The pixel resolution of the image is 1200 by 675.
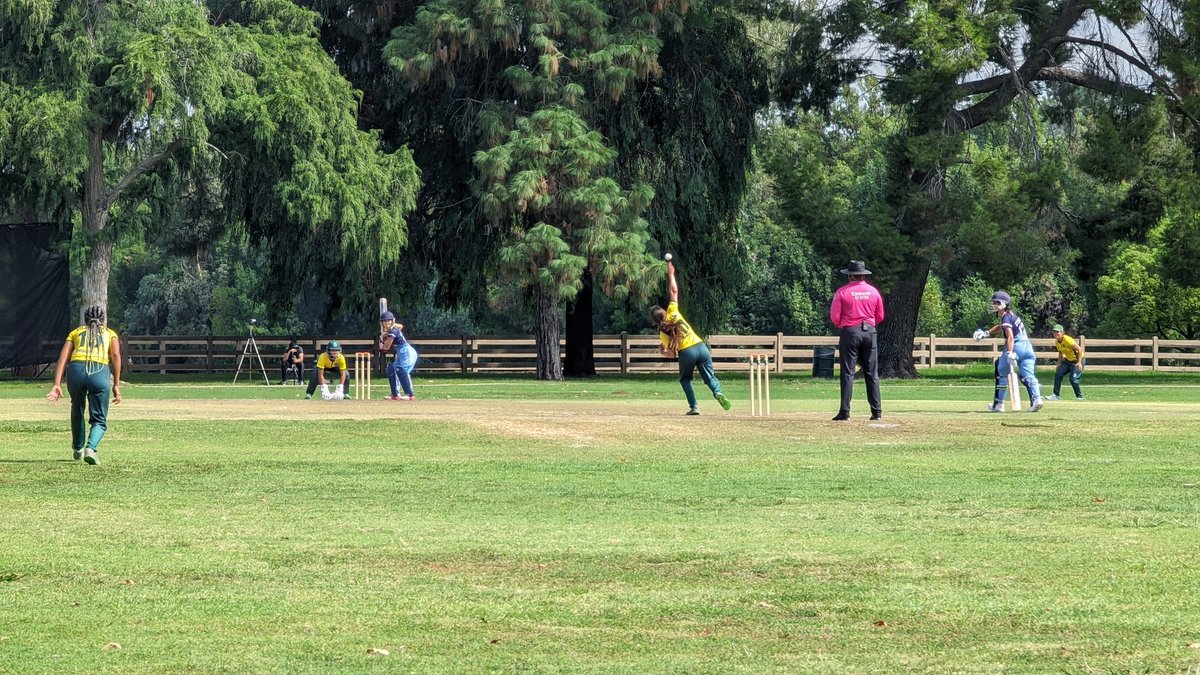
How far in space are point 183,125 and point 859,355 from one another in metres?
24.8

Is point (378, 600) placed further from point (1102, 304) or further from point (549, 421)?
point (1102, 304)

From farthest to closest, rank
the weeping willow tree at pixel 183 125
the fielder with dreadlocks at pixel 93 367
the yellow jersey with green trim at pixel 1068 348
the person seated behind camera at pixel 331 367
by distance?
the weeping willow tree at pixel 183 125 < the yellow jersey with green trim at pixel 1068 348 < the person seated behind camera at pixel 331 367 < the fielder with dreadlocks at pixel 93 367

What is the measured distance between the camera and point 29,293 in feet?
165

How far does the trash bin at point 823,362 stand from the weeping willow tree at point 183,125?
530 inches

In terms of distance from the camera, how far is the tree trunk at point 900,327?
4934 cm

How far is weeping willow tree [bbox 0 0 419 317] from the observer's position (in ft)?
142

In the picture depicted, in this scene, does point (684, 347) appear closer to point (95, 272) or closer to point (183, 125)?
point (183, 125)

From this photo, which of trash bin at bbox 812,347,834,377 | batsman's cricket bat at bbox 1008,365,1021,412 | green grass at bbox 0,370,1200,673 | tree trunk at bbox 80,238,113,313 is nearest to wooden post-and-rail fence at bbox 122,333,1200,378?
trash bin at bbox 812,347,834,377

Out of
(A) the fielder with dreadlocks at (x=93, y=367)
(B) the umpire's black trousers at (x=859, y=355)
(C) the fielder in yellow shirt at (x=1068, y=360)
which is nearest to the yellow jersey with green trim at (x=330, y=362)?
(B) the umpire's black trousers at (x=859, y=355)

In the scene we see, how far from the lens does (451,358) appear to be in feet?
203

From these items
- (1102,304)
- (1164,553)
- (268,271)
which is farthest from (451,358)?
(1164,553)

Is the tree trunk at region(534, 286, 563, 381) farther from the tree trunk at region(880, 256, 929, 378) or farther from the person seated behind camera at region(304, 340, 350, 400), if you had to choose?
the person seated behind camera at region(304, 340, 350, 400)

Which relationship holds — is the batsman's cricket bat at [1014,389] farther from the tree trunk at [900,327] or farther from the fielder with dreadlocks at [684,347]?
the tree trunk at [900,327]

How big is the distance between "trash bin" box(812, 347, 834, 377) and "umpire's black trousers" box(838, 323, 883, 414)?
95.0ft
